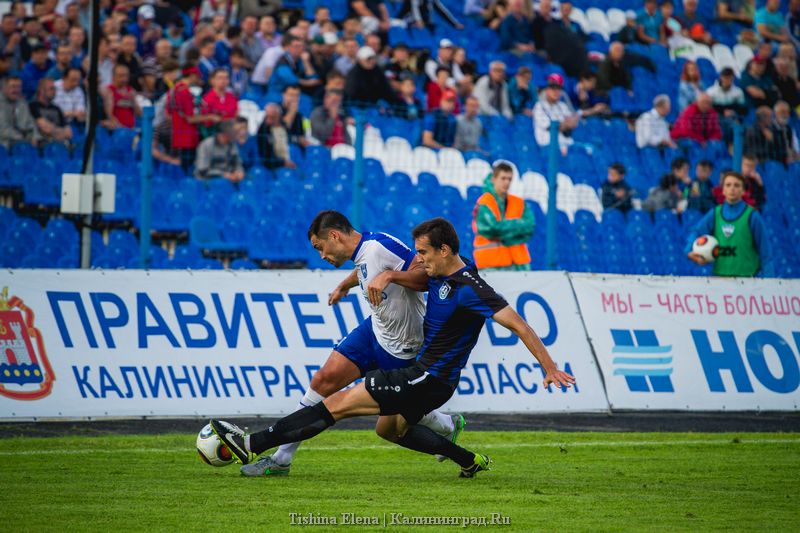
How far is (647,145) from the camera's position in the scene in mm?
17766

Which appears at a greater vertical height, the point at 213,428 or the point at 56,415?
the point at 213,428

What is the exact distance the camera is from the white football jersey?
27.5 feet

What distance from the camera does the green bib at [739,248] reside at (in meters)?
13.6

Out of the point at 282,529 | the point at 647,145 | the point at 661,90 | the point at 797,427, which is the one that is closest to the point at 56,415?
the point at 282,529

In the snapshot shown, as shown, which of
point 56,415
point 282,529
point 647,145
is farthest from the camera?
point 647,145

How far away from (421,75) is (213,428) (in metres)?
12.7

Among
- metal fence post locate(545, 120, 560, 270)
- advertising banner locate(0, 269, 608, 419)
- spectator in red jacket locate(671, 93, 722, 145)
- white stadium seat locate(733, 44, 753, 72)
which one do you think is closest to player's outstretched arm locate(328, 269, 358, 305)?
advertising banner locate(0, 269, 608, 419)

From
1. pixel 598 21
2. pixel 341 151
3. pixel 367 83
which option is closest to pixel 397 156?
pixel 341 151

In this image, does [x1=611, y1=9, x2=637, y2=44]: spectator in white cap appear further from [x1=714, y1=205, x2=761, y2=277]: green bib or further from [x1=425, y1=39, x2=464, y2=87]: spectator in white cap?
[x1=714, y1=205, x2=761, y2=277]: green bib

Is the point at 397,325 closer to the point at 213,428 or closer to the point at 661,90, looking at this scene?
the point at 213,428

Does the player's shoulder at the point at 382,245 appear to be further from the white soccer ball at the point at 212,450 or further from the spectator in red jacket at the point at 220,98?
the spectator in red jacket at the point at 220,98

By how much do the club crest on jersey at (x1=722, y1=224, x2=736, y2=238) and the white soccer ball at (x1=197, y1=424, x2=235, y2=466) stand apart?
25.1 feet

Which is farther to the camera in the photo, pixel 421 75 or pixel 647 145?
pixel 421 75

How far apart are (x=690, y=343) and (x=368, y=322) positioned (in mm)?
4943
